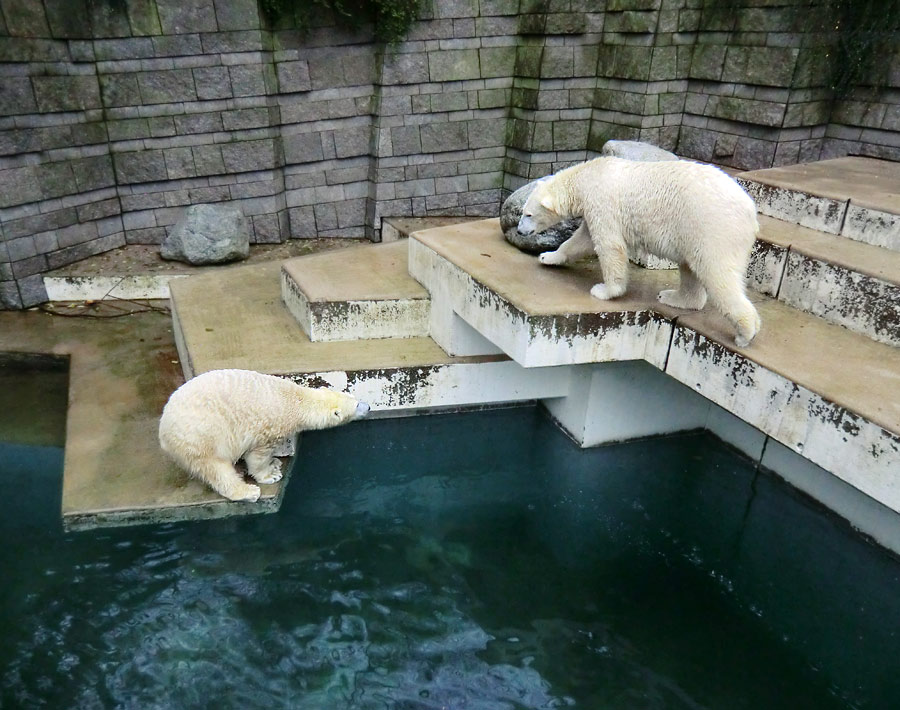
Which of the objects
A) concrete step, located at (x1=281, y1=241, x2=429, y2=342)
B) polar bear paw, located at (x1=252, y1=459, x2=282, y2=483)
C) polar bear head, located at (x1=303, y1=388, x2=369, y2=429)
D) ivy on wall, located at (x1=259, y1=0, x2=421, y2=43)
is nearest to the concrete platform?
concrete step, located at (x1=281, y1=241, x2=429, y2=342)

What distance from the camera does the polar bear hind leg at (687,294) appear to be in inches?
172

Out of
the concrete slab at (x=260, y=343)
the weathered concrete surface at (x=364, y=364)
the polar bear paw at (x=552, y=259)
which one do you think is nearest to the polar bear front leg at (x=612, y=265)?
the polar bear paw at (x=552, y=259)

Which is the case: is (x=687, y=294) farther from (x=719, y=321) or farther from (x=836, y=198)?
(x=836, y=198)

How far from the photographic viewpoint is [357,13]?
7910 millimetres

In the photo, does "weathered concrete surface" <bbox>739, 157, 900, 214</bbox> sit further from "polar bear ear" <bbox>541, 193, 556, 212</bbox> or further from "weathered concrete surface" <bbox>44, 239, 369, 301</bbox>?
"weathered concrete surface" <bbox>44, 239, 369, 301</bbox>

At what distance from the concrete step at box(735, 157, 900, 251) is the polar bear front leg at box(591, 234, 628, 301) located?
6.19ft

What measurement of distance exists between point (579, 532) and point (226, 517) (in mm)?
2371

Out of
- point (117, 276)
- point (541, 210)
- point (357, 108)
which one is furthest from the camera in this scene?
point (357, 108)

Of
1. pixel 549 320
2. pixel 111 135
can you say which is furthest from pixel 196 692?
pixel 111 135

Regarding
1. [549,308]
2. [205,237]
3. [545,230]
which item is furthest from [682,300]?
[205,237]

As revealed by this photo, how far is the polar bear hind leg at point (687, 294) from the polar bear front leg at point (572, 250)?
0.68 m

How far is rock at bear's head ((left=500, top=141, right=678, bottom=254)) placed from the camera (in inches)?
218

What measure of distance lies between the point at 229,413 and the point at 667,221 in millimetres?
2919

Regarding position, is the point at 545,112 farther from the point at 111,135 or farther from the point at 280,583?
the point at 280,583
